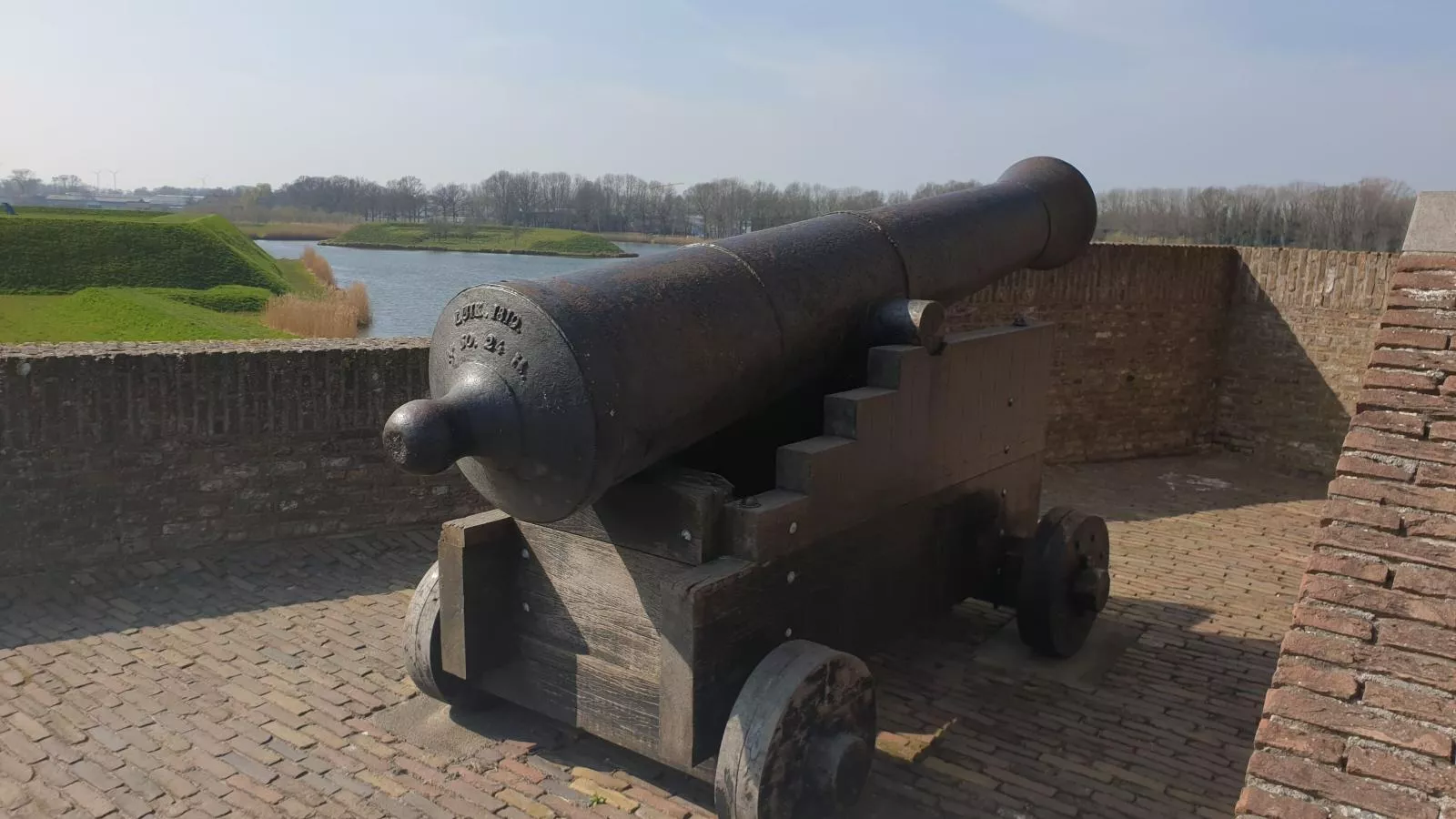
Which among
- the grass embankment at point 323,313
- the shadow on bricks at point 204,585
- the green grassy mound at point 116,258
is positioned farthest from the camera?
the green grassy mound at point 116,258

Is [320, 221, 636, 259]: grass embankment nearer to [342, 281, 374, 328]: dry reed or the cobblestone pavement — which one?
[342, 281, 374, 328]: dry reed

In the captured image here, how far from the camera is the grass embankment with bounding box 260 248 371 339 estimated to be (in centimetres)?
1576

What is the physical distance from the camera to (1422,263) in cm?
294

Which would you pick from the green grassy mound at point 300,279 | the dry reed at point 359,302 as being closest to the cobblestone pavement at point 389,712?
the dry reed at point 359,302

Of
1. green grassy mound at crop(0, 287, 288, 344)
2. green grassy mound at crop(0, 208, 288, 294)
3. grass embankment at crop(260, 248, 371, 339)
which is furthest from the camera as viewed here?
green grassy mound at crop(0, 208, 288, 294)

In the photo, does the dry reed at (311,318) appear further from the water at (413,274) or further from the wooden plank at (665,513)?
the wooden plank at (665,513)

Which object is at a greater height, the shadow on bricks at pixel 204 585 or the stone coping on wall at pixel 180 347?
the stone coping on wall at pixel 180 347

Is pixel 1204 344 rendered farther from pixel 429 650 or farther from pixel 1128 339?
pixel 429 650

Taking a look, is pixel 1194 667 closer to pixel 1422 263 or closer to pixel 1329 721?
pixel 1422 263

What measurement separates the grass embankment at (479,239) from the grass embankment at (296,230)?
3.50 m

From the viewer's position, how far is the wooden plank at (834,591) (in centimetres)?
312

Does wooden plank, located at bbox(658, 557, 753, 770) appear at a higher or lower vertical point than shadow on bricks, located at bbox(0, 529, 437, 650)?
higher

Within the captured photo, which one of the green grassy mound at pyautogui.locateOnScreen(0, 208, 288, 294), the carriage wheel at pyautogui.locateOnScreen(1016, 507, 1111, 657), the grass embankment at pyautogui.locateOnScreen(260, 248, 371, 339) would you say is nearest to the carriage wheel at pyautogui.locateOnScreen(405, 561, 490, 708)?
the carriage wheel at pyautogui.locateOnScreen(1016, 507, 1111, 657)

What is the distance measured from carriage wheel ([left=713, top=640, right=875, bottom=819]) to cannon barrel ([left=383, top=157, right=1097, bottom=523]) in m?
0.72
